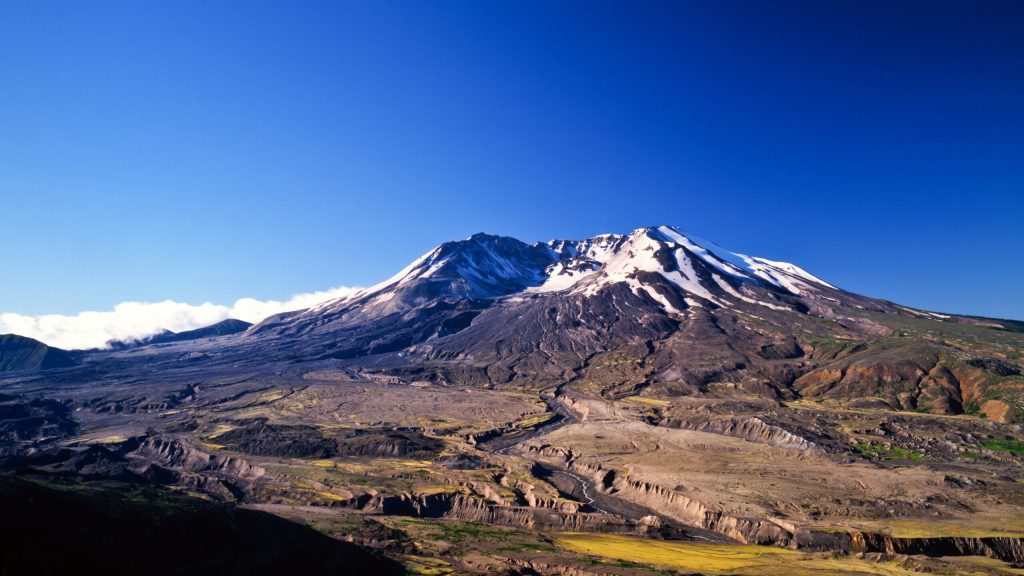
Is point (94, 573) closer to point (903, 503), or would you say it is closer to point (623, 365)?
point (903, 503)

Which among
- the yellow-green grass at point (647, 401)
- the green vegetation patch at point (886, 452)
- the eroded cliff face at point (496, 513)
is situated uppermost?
the yellow-green grass at point (647, 401)

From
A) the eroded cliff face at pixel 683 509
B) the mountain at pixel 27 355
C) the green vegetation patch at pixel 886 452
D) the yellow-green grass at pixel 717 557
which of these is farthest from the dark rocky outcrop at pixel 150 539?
the mountain at pixel 27 355

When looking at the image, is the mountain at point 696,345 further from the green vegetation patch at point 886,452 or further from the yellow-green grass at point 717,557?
the yellow-green grass at point 717,557

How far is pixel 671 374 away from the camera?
12225cm

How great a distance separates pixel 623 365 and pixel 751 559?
3931 inches

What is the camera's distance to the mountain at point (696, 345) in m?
96.8

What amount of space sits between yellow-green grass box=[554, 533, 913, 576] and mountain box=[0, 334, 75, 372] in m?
195

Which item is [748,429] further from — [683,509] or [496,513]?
[496,513]

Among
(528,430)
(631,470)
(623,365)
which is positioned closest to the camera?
(631,470)

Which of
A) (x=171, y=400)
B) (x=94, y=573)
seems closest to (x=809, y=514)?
(x=94, y=573)

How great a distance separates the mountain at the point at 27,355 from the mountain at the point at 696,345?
59243 mm

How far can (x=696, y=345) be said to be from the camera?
137 m

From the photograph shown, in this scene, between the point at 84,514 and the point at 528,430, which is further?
the point at 528,430

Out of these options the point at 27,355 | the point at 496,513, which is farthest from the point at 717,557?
the point at 27,355
